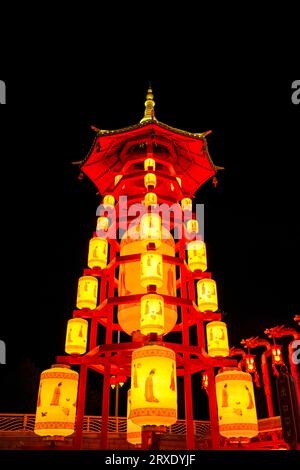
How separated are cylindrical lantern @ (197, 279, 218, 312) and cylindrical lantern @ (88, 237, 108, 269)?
2.57 metres

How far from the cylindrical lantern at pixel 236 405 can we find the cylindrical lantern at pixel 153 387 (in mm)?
1507

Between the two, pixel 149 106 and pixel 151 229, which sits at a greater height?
pixel 149 106

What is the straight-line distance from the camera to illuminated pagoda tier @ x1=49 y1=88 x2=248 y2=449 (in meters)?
7.25

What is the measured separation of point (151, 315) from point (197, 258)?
2.73 m

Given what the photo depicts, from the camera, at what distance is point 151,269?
8.36 m

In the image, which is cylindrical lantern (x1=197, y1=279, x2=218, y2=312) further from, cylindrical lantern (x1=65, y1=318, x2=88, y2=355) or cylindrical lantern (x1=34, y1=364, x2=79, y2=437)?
cylindrical lantern (x1=34, y1=364, x2=79, y2=437)

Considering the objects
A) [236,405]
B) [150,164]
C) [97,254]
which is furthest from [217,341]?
[150,164]

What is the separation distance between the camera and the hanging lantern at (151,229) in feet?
29.4

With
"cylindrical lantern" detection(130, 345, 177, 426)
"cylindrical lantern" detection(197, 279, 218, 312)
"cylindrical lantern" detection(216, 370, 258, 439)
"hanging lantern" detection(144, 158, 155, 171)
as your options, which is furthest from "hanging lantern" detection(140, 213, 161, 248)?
"cylindrical lantern" detection(216, 370, 258, 439)

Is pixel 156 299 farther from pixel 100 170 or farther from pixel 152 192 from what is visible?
pixel 100 170

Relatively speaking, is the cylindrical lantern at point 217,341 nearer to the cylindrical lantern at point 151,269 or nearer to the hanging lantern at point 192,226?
the cylindrical lantern at point 151,269

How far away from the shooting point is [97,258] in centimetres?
1020

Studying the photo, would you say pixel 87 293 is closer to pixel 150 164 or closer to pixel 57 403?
pixel 57 403
